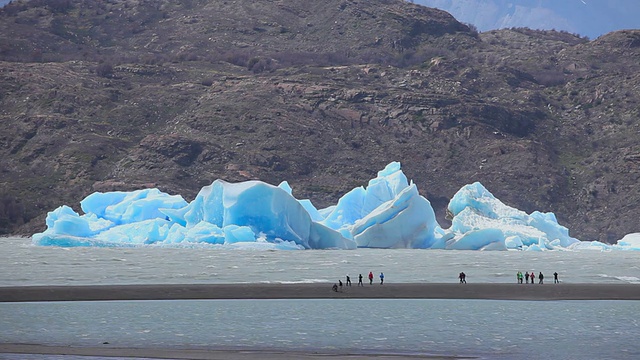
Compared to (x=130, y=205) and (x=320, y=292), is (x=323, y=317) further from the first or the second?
(x=130, y=205)

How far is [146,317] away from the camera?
95.5 feet

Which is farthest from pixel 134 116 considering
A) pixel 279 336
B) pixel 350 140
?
pixel 279 336

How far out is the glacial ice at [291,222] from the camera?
6056cm

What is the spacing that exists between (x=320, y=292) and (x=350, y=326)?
28.7ft

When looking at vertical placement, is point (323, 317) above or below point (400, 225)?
below

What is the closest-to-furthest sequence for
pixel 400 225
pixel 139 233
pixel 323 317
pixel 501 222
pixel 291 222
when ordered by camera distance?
pixel 323 317
pixel 291 222
pixel 139 233
pixel 400 225
pixel 501 222

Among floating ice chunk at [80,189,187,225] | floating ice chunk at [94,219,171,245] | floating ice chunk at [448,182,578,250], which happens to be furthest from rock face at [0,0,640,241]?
floating ice chunk at [94,219,171,245]

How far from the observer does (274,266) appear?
47688mm

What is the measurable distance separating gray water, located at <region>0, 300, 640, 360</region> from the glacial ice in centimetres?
2622

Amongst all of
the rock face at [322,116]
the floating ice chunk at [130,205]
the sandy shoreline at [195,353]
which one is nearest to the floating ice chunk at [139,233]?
the floating ice chunk at [130,205]

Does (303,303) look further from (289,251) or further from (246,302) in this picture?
(289,251)

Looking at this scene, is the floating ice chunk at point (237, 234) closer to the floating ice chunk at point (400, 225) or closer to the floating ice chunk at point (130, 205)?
the floating ice chunk at point (130, 205)

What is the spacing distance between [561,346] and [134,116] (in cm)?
10813

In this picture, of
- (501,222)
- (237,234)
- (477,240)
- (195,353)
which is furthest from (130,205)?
(195,353)
